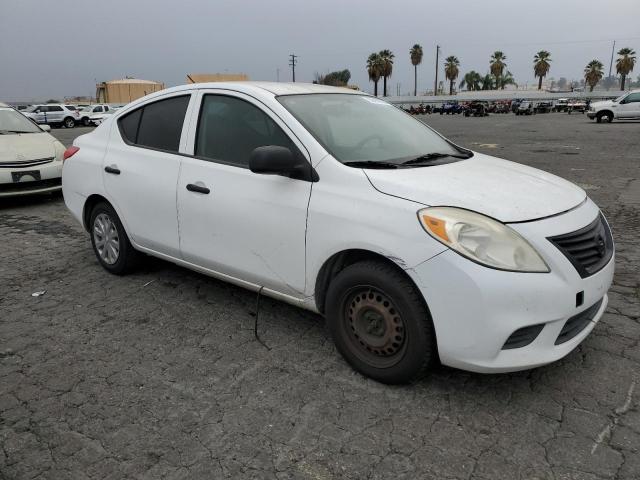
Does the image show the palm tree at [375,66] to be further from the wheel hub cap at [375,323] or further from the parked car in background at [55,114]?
the wheel hub cap at [375,323]

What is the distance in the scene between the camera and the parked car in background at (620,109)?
88.5 feet

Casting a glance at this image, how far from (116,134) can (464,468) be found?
12.5ft

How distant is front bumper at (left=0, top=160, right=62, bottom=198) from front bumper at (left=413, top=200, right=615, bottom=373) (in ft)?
23.5

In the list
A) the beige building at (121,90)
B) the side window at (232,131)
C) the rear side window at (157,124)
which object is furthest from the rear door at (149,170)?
the beige building at (121,90)

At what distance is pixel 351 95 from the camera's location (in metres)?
4.00

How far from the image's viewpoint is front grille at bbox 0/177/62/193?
7.59 meters

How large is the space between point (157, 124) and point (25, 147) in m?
5.04

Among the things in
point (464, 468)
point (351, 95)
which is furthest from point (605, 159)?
point (464, 468)

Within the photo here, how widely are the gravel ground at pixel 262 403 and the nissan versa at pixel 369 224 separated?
31 cm

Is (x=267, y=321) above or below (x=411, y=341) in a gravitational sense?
below

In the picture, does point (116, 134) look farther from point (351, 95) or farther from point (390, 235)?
point (390, 235)

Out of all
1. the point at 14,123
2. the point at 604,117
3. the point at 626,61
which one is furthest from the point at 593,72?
the point at 14,123

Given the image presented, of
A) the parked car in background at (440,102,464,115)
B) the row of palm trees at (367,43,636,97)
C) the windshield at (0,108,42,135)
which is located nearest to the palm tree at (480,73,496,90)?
the row of palm trees at (367,43,636,97)

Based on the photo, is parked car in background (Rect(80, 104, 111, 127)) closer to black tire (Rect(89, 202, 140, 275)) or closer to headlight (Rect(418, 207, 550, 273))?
black tire (Rect(89, 202, 140, 275))
